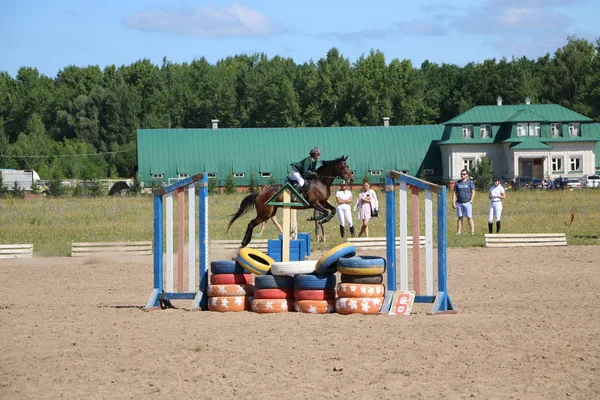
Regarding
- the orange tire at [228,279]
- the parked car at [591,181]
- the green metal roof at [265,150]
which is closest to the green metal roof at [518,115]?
the green metal roof at [265,150]

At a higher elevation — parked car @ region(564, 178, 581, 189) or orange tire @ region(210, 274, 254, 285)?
parked car @ region(564, 178, 581, 189)

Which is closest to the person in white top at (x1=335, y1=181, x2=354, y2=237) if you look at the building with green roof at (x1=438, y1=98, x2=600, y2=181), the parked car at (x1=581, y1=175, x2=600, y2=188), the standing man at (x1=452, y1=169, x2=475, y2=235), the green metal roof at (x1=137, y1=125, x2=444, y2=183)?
the standing man at (x1=452, y1=169, x2=475, y2=235)

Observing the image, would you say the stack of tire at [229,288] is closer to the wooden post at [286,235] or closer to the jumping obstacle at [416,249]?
the wooden post at [286,235]

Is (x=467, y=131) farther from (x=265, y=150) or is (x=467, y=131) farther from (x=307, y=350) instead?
(x=307, y=350)

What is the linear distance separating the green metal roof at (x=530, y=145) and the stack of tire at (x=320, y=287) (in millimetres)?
59975

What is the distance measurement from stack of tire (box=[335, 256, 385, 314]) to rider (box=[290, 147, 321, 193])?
6.36m

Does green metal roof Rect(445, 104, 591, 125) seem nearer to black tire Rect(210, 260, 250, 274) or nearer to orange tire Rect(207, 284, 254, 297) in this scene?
black tire Rect(210, 260, 250, 274)

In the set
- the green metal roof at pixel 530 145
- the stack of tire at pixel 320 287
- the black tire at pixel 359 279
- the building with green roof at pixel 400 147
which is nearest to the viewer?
the black tire at pixel 359 279

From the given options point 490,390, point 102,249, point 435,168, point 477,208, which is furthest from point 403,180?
point 435,168

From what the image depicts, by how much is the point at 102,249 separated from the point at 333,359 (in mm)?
15144

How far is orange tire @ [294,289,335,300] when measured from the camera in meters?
12.3

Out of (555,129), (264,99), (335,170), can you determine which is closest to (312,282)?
(335,170)

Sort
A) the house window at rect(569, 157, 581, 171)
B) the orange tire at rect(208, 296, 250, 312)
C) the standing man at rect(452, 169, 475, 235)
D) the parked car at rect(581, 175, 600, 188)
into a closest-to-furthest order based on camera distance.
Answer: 1. the orange tire at rect(208, 296, 250, 312)
2. the standing man at rect(452, 169, 475, 235)
3. the parked car at rect(581, 175, 600, 188)
4. the house window at rect(569, 157, 581, 171)

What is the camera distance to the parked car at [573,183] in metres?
63.2
